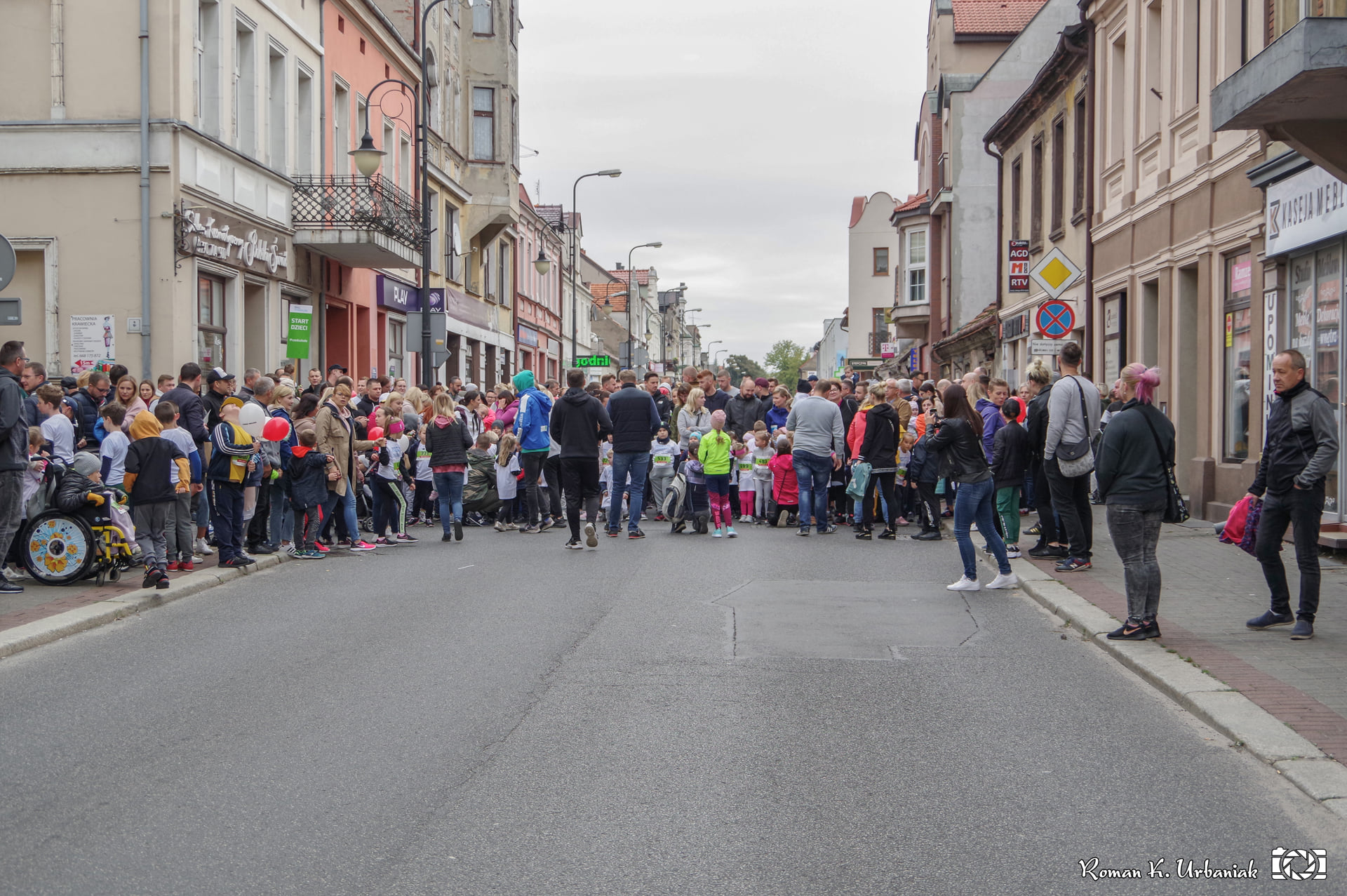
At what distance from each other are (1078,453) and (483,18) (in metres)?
32.8

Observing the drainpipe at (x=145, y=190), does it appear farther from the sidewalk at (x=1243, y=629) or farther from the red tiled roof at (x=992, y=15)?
the red tiled roof at (x=992, y=15)

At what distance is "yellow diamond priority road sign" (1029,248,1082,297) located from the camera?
53.4ft

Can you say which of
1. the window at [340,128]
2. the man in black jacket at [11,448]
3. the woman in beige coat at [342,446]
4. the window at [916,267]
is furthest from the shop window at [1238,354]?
the window at [916,267]

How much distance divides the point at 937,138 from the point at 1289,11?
105 feet

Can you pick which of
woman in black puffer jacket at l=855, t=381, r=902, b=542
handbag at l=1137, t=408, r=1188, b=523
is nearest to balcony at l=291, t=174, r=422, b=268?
woman in black puffer jacket at l=855, t=381, r=902, b=542

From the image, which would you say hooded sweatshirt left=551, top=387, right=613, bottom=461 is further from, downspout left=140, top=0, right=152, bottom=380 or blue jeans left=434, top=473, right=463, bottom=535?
downspout left=140, top=0, right=152, bottom=380

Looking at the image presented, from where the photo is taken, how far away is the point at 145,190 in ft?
Answer: 62.6

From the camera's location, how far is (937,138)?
1671 inches

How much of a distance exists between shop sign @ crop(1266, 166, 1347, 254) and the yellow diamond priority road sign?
2.35 m

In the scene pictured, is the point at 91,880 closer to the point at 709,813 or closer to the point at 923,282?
the point at 709,813

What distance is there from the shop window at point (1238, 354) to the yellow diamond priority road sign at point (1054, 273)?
75.8 inches

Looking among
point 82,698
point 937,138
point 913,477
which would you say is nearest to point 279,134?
point 913,477

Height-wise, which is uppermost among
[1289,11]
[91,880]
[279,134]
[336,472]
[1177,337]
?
[279,134]

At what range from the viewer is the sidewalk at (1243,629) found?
6.66 metres
